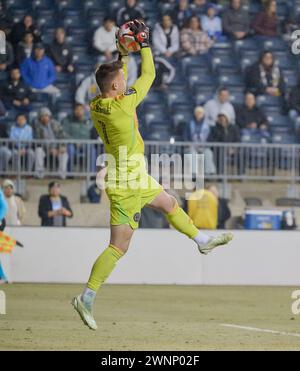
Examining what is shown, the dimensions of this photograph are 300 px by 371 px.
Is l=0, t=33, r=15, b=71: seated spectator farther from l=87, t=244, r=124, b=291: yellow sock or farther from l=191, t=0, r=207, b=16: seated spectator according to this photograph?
l=87, t=244, r=124, b=291: yellow sock

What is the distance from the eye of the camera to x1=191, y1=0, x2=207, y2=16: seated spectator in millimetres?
23547

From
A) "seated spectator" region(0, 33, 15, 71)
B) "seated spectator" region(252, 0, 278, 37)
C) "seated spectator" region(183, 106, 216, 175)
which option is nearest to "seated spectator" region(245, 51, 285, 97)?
"seated spectator" region(252, 0, 278, 37)

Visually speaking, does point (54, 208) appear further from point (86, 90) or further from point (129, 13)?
point (129, 13)

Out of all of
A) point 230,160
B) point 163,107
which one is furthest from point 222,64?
point 230,160

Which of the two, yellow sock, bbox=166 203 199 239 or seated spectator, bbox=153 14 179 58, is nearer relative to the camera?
yellow sock, bbox=166 203 199 239

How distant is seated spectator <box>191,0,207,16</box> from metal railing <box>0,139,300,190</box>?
177 inches

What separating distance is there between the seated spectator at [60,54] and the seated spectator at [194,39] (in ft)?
8.11

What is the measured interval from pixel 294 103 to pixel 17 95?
5.80 meters

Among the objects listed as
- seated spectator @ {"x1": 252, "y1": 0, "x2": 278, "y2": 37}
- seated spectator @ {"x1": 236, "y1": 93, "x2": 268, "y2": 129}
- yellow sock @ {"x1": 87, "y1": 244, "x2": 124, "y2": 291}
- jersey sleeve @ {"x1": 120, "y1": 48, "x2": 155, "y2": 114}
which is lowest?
yellow sock @ {"x1": 87, "y1": 244, "x2": 124, "y2": 291}

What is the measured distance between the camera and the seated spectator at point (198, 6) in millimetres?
23547

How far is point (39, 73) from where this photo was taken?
22.3 metres

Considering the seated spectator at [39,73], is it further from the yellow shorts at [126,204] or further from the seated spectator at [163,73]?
the yellow shorts at [126,204]

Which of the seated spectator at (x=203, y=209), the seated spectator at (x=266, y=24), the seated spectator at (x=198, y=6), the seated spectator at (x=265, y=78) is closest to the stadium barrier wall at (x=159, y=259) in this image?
the seated spectator at (x=203, y=209)

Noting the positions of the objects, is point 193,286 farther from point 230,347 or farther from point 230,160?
point 230,347
